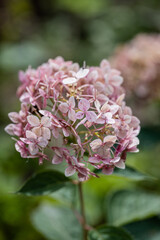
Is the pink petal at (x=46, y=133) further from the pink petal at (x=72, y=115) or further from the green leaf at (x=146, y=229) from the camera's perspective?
the green leaf at (x=146, y=229)

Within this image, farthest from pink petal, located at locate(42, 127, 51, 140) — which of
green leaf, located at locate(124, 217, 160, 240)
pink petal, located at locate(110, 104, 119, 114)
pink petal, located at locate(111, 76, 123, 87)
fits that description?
green leaf, located at locate(124, 217, 160, 240)

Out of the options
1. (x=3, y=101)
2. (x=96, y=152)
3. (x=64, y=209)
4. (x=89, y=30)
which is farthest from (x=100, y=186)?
(x=89, y=30)

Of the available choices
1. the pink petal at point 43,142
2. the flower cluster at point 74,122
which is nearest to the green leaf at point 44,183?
the flower cluster at point 74,122

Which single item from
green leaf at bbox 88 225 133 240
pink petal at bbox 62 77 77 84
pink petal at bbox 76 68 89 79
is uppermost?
pink petal at bbox 76 68 89 79

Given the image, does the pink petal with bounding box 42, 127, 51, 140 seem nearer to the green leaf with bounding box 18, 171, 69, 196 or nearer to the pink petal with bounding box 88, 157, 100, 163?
the pink petal with bounding box 88, 157, 100, 163

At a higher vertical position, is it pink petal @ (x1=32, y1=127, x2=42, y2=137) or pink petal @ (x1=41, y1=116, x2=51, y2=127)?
pink petal @ (x1=41, y1=116, x2=51, y2=127)
